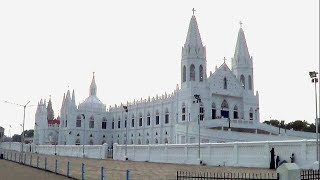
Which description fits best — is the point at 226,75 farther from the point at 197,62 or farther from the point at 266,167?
the point at 266,167

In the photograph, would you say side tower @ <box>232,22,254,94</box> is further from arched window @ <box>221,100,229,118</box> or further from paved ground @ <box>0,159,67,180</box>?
paved ground @ <box>0,159,67,180</box>

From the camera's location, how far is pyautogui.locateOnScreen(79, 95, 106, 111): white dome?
353 feet

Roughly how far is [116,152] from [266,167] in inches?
1046

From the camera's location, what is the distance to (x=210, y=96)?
76750 mm

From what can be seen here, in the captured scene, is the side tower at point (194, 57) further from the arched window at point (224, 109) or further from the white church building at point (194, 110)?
the arched window at point (224, 109)

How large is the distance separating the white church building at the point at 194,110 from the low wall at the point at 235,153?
517 inches

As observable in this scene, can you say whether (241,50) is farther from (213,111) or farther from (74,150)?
(74,150)

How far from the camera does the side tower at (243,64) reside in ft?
281

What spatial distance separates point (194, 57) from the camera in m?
77.2

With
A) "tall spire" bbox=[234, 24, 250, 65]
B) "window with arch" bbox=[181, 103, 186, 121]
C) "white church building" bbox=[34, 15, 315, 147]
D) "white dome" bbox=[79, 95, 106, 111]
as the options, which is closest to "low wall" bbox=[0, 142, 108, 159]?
"white church building" bbox=[34, 15, 315, 147]

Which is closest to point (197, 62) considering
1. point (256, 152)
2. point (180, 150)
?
point (180, 150)

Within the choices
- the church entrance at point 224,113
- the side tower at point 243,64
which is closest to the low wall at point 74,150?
the church entrance at point 224,113

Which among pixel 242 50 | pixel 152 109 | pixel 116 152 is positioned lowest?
pixel 116 152

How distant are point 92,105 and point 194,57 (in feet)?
134
